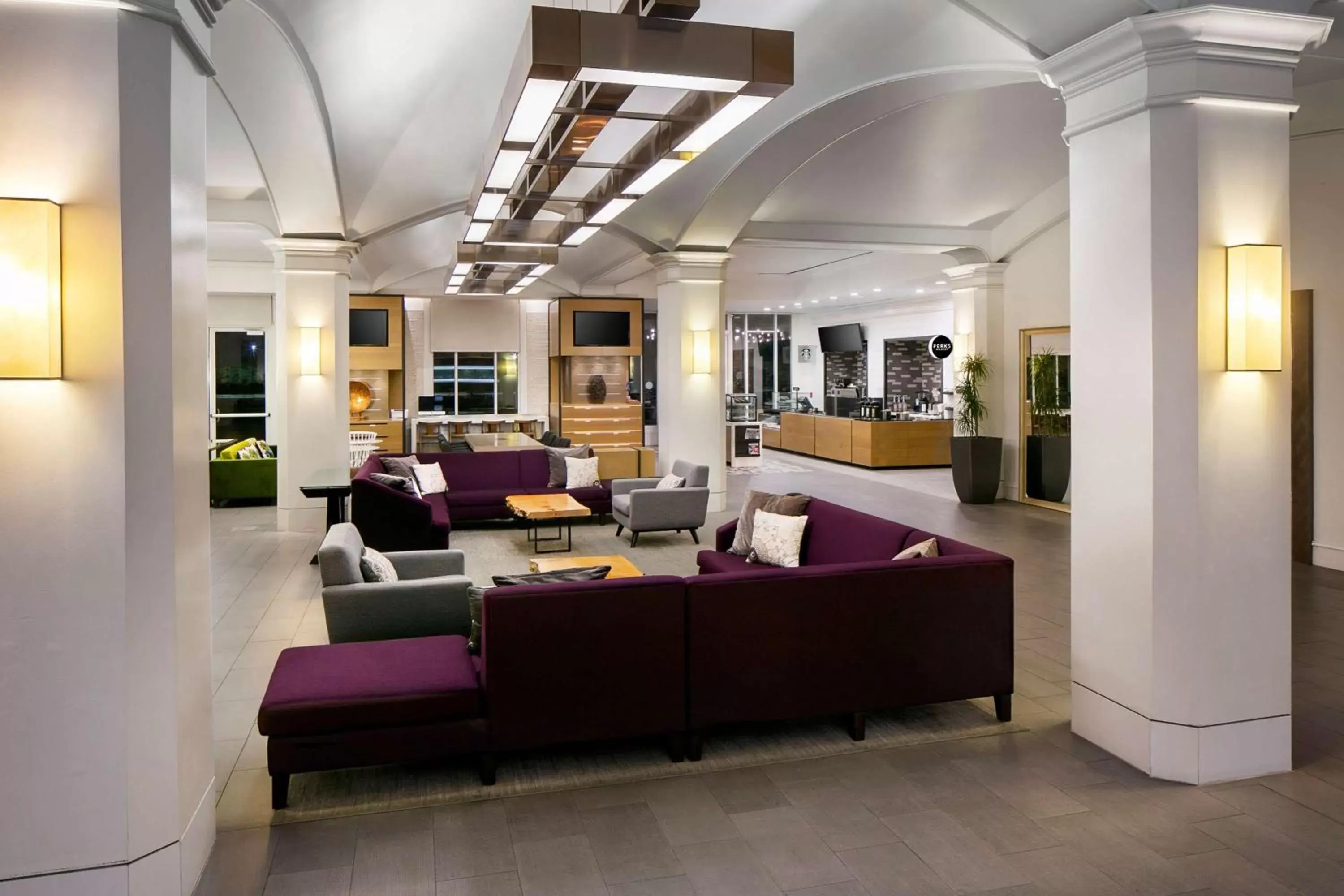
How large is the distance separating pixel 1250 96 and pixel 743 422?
13.6 metres

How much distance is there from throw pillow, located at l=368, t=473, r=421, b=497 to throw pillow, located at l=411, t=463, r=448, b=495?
95 cm

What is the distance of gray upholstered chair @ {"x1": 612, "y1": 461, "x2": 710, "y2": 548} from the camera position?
29.6 feet

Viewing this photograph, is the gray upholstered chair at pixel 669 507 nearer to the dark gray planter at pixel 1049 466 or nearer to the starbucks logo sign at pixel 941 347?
the dark gray planter at pixel 1049 466

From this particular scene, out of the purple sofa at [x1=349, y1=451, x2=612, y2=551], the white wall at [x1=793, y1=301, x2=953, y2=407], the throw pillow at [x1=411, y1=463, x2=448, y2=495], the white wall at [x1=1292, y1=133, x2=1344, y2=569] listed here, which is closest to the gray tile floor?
the purple sofa at [x1=349, y1=451, x2=612, y2=551]

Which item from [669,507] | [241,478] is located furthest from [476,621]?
[241,478]

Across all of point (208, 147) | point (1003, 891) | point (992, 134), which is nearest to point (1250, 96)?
point (1003, 891)

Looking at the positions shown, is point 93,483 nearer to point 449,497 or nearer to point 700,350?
point 449,497

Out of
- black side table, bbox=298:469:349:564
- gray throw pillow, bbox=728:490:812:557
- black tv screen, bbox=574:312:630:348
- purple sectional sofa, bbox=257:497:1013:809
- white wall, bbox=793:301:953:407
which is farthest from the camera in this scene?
white wall, bbox=793:301:953:407

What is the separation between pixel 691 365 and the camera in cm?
1073

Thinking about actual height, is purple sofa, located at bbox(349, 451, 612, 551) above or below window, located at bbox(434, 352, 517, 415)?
below

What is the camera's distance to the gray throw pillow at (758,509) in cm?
621

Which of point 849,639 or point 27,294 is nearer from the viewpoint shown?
point 27,294

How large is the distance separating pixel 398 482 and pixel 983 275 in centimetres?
809

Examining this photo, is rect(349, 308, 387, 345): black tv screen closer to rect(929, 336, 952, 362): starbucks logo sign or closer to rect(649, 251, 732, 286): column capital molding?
rect(649, 251, 732, 286): column capital molding
